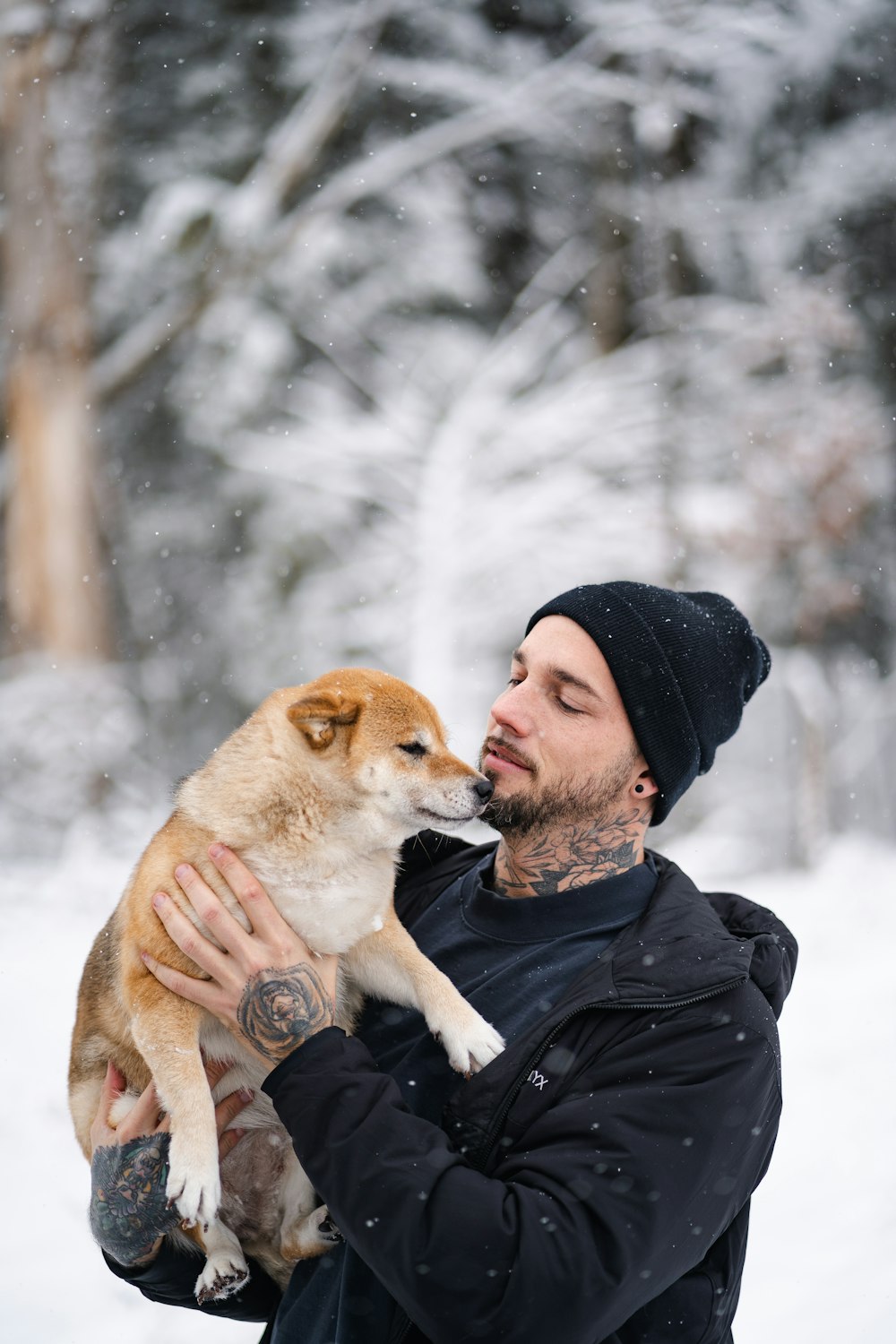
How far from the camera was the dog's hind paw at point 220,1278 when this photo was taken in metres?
2.04

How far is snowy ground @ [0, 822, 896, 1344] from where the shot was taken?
4.06 m

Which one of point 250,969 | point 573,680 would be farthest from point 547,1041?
point 573,680

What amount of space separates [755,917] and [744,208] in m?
10.7

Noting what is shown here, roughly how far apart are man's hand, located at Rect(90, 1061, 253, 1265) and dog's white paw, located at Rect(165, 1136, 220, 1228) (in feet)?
0.11

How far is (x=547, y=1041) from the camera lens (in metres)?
1.70

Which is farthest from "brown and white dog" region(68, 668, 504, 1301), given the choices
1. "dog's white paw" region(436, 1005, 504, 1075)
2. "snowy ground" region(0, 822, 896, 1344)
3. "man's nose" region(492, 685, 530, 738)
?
"snowy ground" region(0, 822, 896, 1344)

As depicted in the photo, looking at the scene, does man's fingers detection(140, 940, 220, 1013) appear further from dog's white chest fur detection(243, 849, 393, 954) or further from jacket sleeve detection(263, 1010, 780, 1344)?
jacket sleeve detection(263, 1010, 780, 1344)

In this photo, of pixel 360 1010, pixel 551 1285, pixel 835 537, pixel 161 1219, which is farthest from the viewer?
pixel 835 537

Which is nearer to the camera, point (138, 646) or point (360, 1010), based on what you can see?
point (360, 1010)

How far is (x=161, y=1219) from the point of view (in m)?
1.92

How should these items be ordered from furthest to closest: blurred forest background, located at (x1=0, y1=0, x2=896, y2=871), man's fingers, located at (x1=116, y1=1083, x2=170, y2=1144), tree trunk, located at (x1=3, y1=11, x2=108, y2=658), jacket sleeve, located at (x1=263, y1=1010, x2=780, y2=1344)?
1. blurred forest background, located at (x1=0, y1=0, x2=896, y2=871)
2. tree trunk, located at (x1=3, y1=11, x2=108, y2=658)
3. man's fingers, located at (x1=116, y1=1083, x2=170, y2=1144)
4. jacket sleeve, located at (x1=263, y1=1010, x2=780, y2=1344)

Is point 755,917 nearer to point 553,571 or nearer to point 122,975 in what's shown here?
point 122,975

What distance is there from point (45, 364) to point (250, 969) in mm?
9225

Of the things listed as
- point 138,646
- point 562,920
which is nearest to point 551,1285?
point 562,920
